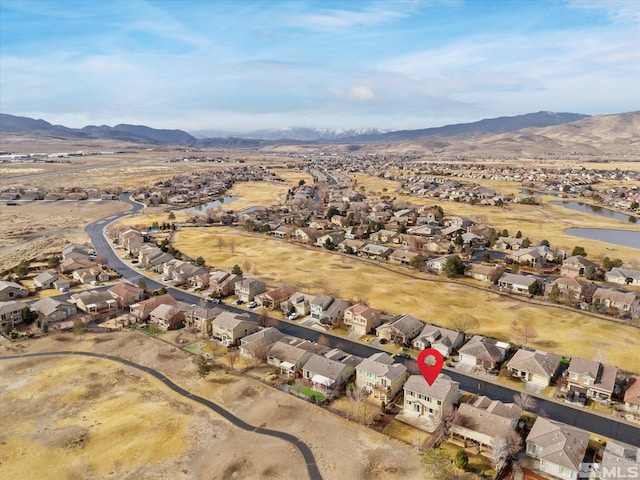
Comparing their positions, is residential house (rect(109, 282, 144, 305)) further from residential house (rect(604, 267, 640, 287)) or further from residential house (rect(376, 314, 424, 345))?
residential house (rect(604, 267, 640, 287))

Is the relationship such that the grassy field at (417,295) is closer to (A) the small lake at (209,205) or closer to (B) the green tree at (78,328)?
(B) the green tree at (78,328)

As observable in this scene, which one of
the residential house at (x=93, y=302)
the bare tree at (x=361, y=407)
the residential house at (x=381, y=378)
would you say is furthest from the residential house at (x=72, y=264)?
the bare tree at (x=361, y=407)

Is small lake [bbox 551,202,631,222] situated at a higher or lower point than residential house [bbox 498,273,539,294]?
higher

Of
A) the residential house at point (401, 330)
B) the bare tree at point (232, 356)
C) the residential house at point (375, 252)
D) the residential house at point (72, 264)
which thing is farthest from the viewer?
the residential house at point (375, 252)

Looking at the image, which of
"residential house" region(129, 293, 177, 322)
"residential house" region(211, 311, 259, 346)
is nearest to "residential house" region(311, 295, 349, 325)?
"residential house" region(211, 311, 259, 346)

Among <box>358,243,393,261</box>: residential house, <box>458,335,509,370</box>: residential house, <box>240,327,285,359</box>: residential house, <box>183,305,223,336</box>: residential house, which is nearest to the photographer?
<box>458,335,509,370</box>: residential house

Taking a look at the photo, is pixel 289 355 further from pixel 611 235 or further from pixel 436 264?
pixel 611 235
